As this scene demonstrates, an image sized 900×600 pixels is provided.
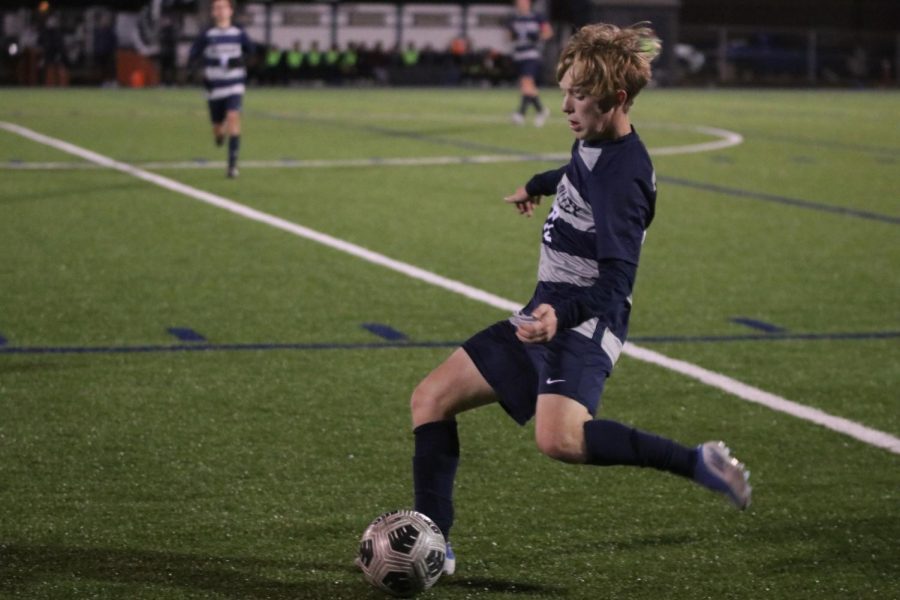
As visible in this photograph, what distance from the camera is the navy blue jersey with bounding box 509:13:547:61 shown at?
27578 mm

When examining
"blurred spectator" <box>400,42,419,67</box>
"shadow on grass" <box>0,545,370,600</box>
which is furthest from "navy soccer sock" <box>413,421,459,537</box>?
"blurred spectator" <box>400,42,419,67</box>

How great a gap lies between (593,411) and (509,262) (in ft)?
20.9

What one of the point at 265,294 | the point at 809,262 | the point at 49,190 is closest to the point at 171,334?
the point at 265,294

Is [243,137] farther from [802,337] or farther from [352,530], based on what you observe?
[352,530]

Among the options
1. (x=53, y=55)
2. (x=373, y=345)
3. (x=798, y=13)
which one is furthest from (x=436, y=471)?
(x=798, y=13)

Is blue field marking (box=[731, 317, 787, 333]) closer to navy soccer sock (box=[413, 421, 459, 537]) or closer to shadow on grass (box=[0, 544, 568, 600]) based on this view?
navy soccer sock (box=[413, 421, 459, 537])

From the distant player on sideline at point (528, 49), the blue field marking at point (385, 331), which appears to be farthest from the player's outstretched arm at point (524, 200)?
the distant player on sideline at point (528, 49)

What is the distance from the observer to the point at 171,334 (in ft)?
26.8

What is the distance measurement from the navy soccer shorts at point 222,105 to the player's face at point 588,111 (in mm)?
12965

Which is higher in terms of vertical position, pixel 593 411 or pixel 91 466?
pixel 593 411

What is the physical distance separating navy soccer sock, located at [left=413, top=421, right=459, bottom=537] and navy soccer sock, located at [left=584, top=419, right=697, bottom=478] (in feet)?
1.52

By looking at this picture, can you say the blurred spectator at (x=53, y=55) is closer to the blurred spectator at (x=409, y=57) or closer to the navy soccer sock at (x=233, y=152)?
the blurred spectator at (x=409, y=57)

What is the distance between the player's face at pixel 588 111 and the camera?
4.46 meters

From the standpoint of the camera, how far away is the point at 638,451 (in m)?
4.38
